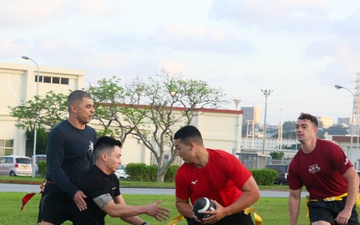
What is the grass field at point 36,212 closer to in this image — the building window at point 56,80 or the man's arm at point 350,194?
the man's arm at point 350,194

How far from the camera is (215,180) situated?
335 inches

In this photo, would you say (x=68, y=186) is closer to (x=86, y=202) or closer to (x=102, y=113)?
(x=86, y=202)

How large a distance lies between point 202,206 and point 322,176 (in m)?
3.03

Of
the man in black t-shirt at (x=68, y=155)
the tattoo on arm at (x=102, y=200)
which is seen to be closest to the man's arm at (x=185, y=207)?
the tattoo on arm at (x=102, y=200)

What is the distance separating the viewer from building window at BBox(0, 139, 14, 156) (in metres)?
70.3

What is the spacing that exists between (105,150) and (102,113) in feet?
137

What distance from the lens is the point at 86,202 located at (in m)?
8.98

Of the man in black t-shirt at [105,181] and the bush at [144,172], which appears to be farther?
the bush at [144,172]

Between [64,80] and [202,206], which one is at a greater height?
[64,80]

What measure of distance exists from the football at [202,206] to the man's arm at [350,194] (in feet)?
9.30

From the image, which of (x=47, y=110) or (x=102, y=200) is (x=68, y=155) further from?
(x=47, y=110)

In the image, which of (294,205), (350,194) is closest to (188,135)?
(350,194)

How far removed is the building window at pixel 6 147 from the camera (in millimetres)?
70312

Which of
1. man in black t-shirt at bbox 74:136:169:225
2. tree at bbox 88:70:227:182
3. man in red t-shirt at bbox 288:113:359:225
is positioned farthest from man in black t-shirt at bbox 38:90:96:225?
tree at bbox 88:70:227:182
